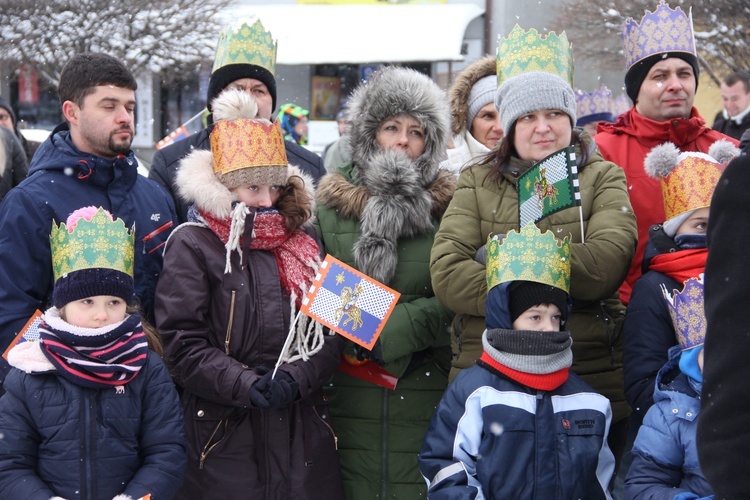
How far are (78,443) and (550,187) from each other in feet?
6.22

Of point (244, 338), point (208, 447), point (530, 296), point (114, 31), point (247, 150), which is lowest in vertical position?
point (208, 447)

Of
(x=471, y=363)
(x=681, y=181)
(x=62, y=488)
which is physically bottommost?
(x=62, y=488)

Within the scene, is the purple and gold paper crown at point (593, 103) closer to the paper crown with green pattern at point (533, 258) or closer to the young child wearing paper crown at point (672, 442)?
the paper crown with green pattern at point (533, 258)

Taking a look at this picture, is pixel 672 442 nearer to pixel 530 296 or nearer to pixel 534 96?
pixel 530 296

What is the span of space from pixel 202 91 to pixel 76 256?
1857 cm

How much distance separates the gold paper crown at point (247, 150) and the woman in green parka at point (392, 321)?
1.17 ft

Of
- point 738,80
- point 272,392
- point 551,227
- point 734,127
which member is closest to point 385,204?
point 551,227

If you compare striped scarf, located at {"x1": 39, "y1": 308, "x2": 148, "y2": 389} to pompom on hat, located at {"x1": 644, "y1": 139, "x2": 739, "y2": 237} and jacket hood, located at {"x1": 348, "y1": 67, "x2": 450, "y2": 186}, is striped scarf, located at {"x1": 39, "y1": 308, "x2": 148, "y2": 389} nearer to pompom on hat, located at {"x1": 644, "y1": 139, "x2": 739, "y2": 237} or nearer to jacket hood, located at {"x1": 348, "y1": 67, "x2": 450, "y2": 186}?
jacket hood, located at {"x1": 348, "y1": 67, "x2": 450, "y2": 186}

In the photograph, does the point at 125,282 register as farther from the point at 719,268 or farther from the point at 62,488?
the point at 719,268

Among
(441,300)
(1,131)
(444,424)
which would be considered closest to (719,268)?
(444,424)

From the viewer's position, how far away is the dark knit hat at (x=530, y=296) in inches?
133

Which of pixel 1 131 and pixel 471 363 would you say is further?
pixel 1 131

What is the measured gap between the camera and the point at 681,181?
3.61 meters

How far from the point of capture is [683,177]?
3.61 meters
